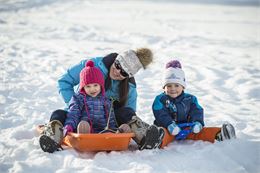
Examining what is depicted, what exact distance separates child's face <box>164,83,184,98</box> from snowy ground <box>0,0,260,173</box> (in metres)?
0.47

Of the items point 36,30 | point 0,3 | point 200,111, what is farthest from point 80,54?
point 0,3

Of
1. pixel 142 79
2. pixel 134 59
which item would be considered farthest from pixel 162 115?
pixel 142 79

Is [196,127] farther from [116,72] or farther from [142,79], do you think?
[142,79]

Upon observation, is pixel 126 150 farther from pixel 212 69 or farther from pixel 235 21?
pixel 235 21

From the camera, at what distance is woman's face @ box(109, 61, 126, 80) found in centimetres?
352

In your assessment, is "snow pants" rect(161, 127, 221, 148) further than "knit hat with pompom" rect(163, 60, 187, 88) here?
No

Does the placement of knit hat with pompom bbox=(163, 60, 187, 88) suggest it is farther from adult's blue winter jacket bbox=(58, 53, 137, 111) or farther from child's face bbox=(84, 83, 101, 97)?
child's face bbox=(84, 83, 101, 97)

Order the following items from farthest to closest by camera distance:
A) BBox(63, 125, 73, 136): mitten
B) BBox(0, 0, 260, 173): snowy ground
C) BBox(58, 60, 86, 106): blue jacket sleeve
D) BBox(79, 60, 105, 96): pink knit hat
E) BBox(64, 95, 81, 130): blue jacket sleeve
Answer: BBox(58, 60, 86, 106): blue jacket sleeve
BBox(79, 60, 105, 96): pink knit hat
BBox(64, 95, 81, 130): blue jacket sleeve
BBox(63, 125, 73, 136): mitten
BBox(0, 0, 260, 173): snowy ground

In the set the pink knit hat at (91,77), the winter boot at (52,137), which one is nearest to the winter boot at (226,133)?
the pink knit hat at (91,77)

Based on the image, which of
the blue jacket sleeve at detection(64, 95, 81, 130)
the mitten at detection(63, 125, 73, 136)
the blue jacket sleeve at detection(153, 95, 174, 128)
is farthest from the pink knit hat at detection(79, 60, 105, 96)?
the blue jacket sleeve at detection(153, 95, 174, 128)

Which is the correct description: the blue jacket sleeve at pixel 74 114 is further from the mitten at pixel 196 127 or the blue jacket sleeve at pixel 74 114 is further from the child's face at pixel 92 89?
the mitten at pixel 196 127

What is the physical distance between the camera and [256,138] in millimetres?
3574

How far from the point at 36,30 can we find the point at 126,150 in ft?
28.1

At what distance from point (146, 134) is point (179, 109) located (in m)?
0.62
